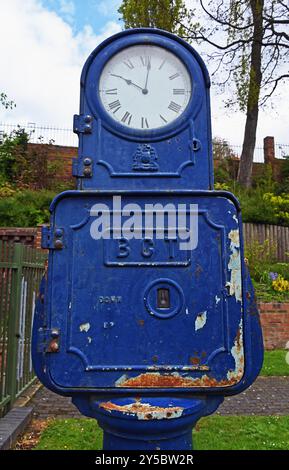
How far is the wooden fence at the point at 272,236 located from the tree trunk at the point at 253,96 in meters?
3.06

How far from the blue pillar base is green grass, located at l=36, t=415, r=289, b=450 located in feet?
5.64

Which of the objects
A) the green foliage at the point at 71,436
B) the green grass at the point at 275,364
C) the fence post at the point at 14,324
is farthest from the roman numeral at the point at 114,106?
the green grass at the point at 275,364

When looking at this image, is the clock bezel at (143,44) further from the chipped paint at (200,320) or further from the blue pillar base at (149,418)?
the blue pillar base at (149,418)

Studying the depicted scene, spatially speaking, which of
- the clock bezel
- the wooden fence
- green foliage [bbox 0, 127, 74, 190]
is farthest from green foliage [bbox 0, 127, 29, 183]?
the clock bezel

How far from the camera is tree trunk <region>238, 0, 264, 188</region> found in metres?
13.4

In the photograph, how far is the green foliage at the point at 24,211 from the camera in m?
9.32

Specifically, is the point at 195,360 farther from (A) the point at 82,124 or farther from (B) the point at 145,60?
A: (B) the point at 145,60

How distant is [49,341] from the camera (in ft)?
A: 5.90

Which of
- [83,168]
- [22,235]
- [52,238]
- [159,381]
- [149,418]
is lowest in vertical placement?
[149,418]

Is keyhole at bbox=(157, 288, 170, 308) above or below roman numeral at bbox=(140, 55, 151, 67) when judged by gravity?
below

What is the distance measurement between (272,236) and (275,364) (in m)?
5.20

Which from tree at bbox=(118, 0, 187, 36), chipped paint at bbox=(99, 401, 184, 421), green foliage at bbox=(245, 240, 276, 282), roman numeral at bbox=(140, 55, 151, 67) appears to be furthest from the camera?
tree at bbox=(118, 0, 187, 36)

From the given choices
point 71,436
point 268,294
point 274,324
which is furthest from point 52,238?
point 268,294

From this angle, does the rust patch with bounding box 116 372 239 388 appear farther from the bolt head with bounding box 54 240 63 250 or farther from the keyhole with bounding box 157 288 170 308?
the bolt head with bounding box 54 240 63 250
